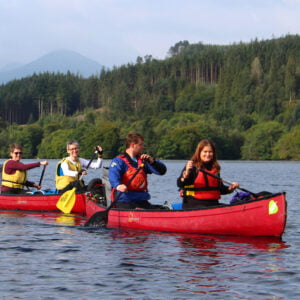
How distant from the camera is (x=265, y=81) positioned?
538 ft

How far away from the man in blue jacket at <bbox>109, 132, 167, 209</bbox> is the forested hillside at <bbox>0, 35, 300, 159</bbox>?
91650mm

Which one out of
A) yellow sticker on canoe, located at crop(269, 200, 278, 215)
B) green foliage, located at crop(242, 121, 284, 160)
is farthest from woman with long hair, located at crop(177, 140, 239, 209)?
green foliage, located at crop(242, 121, 284, 160)

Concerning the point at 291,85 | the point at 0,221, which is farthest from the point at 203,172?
the point at 291,85

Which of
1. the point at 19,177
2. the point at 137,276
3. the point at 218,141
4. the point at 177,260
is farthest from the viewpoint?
the point at 218,141

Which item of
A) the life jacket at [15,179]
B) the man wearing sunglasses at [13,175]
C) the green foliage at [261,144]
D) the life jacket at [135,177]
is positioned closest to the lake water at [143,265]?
the life jacket at [135,177]

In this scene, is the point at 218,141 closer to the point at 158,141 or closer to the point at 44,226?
the point at 158,141

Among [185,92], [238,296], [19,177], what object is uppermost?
[185,92]

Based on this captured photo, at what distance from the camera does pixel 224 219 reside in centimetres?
1160

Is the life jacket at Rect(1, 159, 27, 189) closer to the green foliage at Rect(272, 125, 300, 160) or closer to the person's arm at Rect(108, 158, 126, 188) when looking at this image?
the person's arm at Rect(108, 158, 126, 188)

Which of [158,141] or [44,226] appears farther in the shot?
[158,141]

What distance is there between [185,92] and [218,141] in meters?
63.3

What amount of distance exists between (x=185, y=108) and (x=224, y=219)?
485 feet

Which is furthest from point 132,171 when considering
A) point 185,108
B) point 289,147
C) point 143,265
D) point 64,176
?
point 185,108

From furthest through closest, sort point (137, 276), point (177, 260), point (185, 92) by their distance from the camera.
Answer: point (185, 92) < point (177, 260) < point (137, 276)
